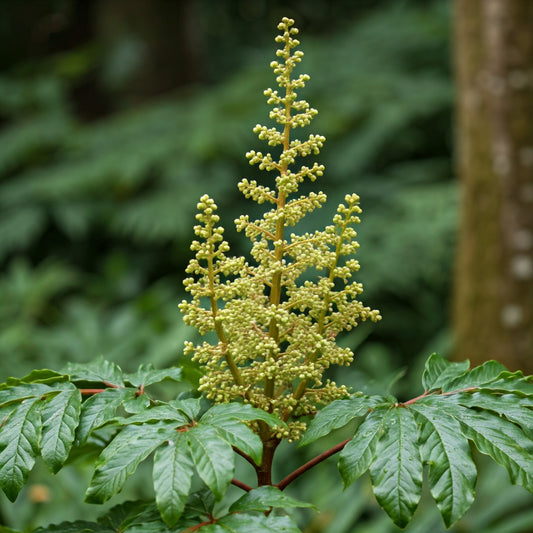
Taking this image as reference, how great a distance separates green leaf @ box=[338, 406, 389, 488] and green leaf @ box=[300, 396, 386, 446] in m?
0.02

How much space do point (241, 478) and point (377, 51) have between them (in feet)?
13.1

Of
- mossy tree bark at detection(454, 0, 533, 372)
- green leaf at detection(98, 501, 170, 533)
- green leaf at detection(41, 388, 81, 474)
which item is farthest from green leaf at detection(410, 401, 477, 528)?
mossy tree bark at detection(454, 0, 533, 372)

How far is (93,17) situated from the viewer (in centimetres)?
665

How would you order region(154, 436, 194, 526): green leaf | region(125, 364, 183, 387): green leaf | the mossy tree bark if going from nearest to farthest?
region(154, 436, 194, 526): green leaf → region(125, 364, 183, 387): green leaf → the mossy tree bark

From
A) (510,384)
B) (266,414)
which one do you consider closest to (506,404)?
(510,384)

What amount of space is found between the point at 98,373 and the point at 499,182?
212cm

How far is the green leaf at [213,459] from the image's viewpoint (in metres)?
0.68

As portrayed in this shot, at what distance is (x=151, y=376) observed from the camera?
92 centimetres

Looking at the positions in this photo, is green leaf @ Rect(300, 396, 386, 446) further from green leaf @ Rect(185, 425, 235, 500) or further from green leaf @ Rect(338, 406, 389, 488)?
green leaf @ Rect(185, 425, 235, 500)

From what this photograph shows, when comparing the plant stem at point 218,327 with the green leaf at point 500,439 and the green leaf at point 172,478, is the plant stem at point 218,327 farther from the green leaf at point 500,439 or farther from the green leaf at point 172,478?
the green leaf at point 500,439

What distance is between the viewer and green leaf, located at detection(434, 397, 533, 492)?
2.39ft

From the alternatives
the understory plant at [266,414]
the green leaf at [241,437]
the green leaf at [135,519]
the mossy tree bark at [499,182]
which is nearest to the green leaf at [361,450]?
the understory plant at [266,414]

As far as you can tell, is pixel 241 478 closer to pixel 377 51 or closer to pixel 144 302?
pixel 144 302

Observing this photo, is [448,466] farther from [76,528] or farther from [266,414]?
[76,528]
